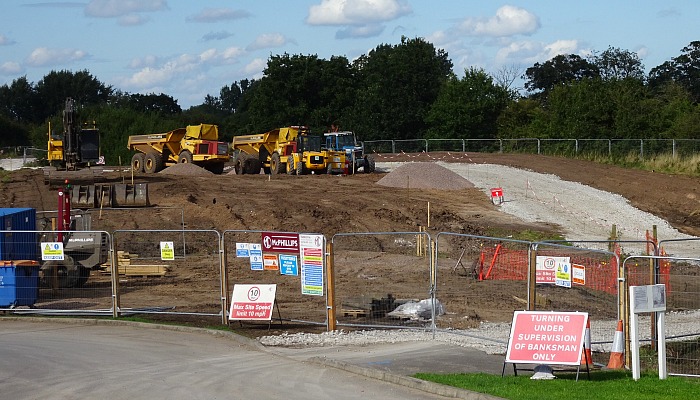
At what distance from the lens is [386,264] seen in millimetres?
29594

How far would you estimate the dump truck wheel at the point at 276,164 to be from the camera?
56.5 meters

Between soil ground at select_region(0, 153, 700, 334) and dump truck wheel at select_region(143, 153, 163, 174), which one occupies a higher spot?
dump truck wheel at select_region(143, 153, 163, 174)

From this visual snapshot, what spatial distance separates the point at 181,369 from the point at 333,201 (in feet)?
96.9

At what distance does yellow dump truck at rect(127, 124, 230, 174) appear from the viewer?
2216 inches

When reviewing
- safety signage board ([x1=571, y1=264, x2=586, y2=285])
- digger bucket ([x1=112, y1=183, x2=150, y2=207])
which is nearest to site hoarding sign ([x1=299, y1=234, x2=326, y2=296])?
safety signage board ([x1=571, y1=264, x2=586, y2=285])

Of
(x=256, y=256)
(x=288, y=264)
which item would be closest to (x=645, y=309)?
(x=288, y=264)

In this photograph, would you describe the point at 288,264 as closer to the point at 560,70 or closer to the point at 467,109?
the point at 467,109

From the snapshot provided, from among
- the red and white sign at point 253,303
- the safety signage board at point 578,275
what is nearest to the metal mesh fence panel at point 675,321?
the safety signage board at point 578,275

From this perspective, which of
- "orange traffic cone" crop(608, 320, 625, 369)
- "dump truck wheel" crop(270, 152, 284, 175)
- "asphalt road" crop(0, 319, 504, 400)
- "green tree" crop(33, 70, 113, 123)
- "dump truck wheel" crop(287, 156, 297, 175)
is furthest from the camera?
"green tree" crop(33, 70, 113, 123)

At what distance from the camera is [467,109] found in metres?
84.5

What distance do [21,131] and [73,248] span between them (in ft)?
295

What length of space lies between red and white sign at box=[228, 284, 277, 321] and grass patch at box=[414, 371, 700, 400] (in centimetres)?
591

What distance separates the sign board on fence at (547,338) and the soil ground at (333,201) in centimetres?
1647

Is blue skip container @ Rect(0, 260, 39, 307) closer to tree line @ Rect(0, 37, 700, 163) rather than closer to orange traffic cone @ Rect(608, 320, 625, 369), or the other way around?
orange traffic cone @ Rect(608, 320, 625, 369)
